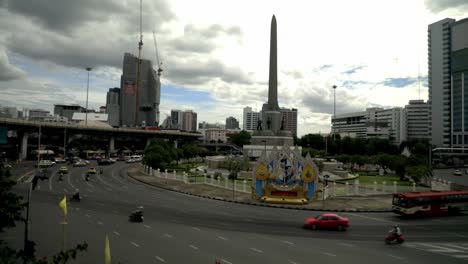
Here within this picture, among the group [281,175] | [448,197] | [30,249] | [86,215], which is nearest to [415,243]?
[448,197]

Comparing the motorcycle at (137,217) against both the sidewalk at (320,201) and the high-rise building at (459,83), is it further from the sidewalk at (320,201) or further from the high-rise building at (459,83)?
the high-rise building at (459,83)

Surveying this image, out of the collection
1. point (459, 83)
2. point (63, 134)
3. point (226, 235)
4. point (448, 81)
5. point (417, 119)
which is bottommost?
point (226, 235)

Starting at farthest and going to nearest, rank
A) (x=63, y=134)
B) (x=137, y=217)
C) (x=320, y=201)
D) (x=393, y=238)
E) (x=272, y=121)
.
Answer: (x=63, y=134) < (x=272, y=121) < (x=320, y=201) < (x=137, y=217) < (x=393, y=238)

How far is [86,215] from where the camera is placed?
1025 inches

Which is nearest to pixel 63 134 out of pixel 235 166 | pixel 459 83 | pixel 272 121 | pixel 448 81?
pixel 272 121

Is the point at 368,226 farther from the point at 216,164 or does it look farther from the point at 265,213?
the point at 216,164

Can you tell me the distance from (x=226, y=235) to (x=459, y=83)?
138 meters

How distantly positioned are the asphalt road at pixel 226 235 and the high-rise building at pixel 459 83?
382ft

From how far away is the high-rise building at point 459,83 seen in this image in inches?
4879

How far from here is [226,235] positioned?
20875mm

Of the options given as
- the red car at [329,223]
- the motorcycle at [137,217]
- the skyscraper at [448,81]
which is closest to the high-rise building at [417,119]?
the skyscraper at [448,81]

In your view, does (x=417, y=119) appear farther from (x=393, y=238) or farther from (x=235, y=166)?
(x=393, y=238)

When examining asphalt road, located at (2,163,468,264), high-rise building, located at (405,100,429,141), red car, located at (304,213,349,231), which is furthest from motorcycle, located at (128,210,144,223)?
high-rise building, located at (405,100,429,141)

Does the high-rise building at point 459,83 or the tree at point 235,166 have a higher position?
the high-rise building at point 459,83
